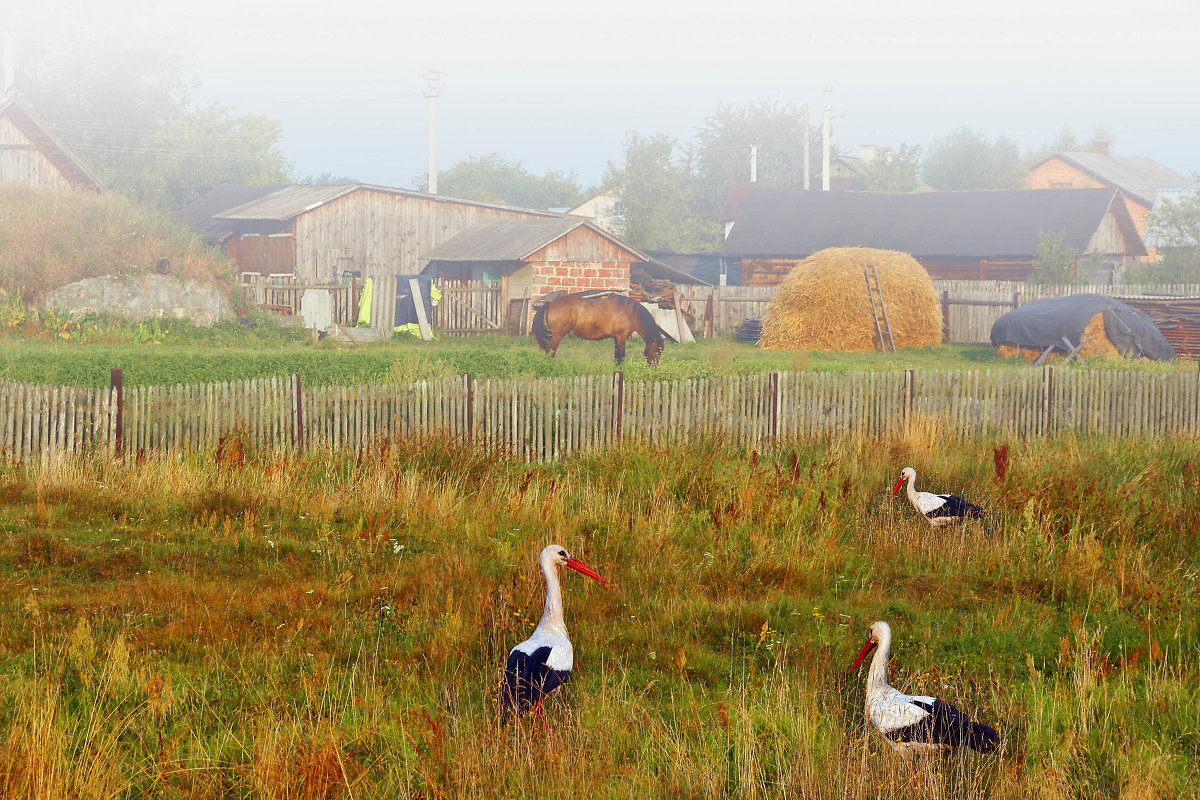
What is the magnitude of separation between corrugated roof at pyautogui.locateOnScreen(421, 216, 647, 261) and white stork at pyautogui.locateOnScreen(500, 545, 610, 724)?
76.2ft

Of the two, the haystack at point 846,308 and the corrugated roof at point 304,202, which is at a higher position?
the corrugated roof at point 304,202

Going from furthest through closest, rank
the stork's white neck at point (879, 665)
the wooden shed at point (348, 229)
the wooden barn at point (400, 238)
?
the wooden shed at point (348, 229) < the wooden barn at point (400, 238) < the stork's white neck at point (879, 665)

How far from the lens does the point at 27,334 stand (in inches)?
875

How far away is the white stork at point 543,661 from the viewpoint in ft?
15.6

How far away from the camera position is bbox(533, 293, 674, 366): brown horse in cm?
2244

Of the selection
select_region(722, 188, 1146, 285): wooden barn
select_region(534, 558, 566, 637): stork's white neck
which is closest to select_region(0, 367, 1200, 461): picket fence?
select_region(534, 558, 566, 637): stork's white neck

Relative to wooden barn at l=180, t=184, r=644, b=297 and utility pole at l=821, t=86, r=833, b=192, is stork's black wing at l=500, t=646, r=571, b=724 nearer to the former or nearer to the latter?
wooden barn at l=180, t=184, r=644, b=297

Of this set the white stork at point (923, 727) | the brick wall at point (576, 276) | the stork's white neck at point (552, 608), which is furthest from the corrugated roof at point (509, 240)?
the white stork at point (923, 727)

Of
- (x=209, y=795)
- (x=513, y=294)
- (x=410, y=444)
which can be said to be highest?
(x=513, y=294)

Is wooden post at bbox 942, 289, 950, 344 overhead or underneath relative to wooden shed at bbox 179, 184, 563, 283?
underneath

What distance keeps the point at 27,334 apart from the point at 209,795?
69.4ft

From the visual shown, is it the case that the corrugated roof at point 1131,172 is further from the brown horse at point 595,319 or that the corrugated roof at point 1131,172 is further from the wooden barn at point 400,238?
the brown horse at point 595,319

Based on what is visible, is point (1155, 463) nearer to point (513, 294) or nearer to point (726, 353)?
point (726, 353)

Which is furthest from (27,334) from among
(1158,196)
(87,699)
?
(1158,196)
